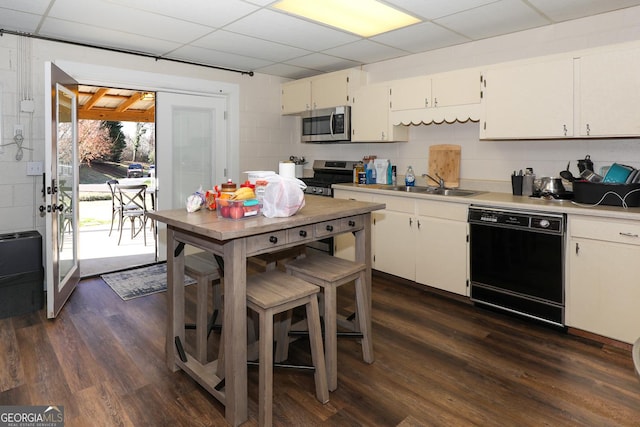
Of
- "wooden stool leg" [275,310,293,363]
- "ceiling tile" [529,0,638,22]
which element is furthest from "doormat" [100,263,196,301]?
"ceiling tile" [529,0,638,22]

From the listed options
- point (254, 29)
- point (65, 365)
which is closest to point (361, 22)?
point (254, 29)

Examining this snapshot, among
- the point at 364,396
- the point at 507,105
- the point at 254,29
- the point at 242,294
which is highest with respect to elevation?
the point at 254,29

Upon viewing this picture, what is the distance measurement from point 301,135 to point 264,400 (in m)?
3.90

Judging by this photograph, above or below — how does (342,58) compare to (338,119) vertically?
above

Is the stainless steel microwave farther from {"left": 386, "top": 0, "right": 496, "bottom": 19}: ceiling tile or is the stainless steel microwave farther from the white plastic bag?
the white plastic bag

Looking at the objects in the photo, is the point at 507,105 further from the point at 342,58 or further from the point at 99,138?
the point at 99,138

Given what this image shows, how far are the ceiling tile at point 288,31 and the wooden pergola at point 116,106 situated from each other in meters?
4.17

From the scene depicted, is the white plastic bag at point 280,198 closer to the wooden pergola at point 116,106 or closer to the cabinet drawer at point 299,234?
the cabinet drawer at point 299,234

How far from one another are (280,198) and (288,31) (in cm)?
208

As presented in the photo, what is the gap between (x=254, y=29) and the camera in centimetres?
342

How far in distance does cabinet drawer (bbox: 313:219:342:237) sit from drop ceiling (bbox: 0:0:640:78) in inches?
66.1

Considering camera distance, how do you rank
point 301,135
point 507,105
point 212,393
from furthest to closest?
point 301,135, point 507,105, point 212,393

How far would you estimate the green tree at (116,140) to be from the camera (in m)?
9.41

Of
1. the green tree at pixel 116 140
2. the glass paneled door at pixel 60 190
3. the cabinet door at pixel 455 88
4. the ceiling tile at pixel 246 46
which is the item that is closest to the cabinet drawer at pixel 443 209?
the cabinet door at pixel 455 88
